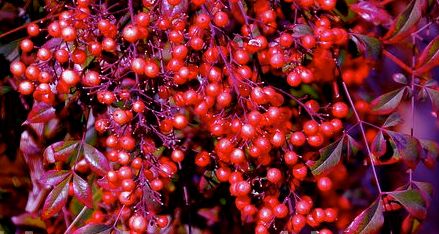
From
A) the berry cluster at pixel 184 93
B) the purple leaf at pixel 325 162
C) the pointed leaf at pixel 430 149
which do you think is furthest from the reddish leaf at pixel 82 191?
the pointed leaf at pixel 430 149

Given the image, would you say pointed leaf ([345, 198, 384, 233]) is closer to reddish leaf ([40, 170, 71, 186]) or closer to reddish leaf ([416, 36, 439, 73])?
reddish leaf ([416, 36, 439, 73])

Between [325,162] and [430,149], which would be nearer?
[325,162]

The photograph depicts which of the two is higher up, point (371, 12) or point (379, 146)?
point (371, 12)

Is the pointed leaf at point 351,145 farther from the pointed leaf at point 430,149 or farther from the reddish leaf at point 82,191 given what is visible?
the reddish leaf at point 82,191

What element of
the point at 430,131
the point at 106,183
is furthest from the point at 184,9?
the point at 430,131

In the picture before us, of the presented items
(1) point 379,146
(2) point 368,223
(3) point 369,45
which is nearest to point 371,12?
(3) point 369,45

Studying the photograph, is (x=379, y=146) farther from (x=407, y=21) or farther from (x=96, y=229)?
(x=96, y=229)

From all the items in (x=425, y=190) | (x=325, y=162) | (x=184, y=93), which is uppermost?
(x=184, y=93)
